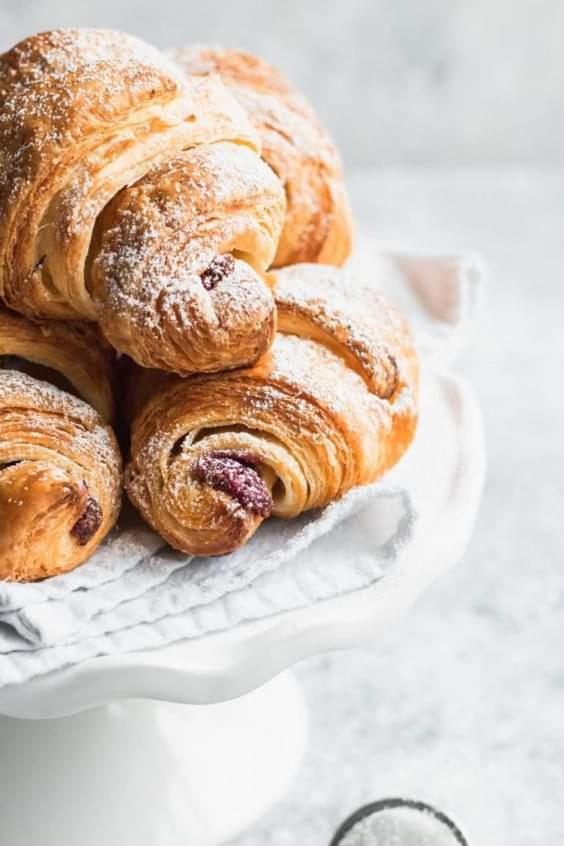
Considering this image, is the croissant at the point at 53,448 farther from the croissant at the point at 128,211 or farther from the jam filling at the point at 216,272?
the jam filling at the point at 216,272

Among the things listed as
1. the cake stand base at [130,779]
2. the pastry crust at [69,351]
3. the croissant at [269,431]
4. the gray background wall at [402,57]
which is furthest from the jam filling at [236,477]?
the gray background wall at [402,57]

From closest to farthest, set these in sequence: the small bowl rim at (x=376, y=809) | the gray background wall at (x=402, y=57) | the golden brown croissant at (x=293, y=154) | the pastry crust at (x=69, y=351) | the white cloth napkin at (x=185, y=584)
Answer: the white cloth napkin at (x=185, y=584) → the pastry crust at (x=69, y=351) → the small bowl rim at (x=376, y=809) → the golden brown croissant at (x=293, y=154) → the gray background wall at (x=402, y=57)

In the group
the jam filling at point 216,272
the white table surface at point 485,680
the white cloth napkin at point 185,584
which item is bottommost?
the white table surface at point 485,680

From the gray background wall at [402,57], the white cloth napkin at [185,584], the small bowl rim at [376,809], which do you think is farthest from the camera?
the gray background wall at [402,57]

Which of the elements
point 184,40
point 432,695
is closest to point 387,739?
point 432,695

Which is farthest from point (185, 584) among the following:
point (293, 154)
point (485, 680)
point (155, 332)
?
point (485, 680)

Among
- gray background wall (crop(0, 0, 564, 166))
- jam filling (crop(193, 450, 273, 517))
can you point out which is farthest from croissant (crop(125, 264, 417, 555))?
gray background wall (crop(0, 0, 564, 166))

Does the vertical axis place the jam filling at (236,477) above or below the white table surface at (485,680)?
above

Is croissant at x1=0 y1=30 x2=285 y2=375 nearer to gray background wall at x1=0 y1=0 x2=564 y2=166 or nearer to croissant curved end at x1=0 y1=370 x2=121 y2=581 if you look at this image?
croissant curved end at x1=0 y1=370 x2=121 y2=581
